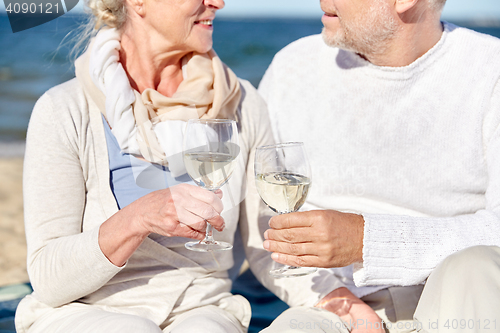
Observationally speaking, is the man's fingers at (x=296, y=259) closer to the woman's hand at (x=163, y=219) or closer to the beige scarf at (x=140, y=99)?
the woman's hand at (x=163, y=219)

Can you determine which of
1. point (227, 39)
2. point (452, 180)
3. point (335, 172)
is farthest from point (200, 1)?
point (227, 39)

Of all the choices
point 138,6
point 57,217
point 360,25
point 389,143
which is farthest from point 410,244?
point 138,6

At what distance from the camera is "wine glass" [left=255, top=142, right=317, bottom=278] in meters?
1.16

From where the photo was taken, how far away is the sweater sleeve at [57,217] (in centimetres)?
131

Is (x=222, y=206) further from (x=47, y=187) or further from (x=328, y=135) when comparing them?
(x=328, y=135)

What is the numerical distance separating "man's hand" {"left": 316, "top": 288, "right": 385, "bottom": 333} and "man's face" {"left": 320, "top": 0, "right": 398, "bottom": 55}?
2.84ft

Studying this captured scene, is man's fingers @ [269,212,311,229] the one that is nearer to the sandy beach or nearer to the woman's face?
the woman's face

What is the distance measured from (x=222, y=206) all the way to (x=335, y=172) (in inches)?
28.2

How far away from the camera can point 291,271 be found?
1.23m

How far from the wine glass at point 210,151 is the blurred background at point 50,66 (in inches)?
22.8

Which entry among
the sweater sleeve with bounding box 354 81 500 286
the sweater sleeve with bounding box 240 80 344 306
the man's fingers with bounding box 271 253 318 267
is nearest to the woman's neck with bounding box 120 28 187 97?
the sweater sleeve with bounding box 240 80 344 306

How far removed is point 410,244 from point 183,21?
3.22ft

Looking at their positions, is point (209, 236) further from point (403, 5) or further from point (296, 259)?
point (403, 5)

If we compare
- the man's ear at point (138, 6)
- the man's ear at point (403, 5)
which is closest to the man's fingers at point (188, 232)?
the man's ear at point (138, 6)
